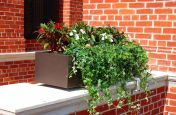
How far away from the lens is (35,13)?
7.23 metres

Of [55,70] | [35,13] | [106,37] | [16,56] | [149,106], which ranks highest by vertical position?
[35,13]

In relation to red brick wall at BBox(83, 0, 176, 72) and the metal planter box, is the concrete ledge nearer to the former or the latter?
red brick wall at BBox(83, 0, 176, 72)

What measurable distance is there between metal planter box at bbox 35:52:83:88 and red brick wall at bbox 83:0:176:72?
154cm

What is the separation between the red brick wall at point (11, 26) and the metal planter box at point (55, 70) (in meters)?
3.32

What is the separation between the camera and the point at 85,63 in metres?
2.79

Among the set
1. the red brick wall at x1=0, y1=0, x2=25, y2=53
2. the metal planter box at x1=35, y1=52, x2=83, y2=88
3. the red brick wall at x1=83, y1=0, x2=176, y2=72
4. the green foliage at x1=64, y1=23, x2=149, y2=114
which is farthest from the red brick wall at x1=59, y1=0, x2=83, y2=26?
the metal planter box at x1=35, y1=52, x2=83, y2=88

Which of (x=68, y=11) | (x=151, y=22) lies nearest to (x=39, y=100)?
(x=151, y=22)

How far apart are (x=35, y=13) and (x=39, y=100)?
5.06 m

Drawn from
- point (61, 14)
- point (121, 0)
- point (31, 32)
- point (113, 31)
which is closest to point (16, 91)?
point (113, 31)

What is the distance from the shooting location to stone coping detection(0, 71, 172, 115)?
2.22 metres

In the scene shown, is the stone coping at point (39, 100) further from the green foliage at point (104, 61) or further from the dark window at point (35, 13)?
the dark window at point (35, 13)

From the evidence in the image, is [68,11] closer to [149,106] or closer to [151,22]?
[151,22]

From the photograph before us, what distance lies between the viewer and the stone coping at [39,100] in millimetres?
2221

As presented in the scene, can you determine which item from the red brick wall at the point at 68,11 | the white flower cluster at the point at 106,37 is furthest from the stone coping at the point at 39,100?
the red brick wall at the point at 68,11
